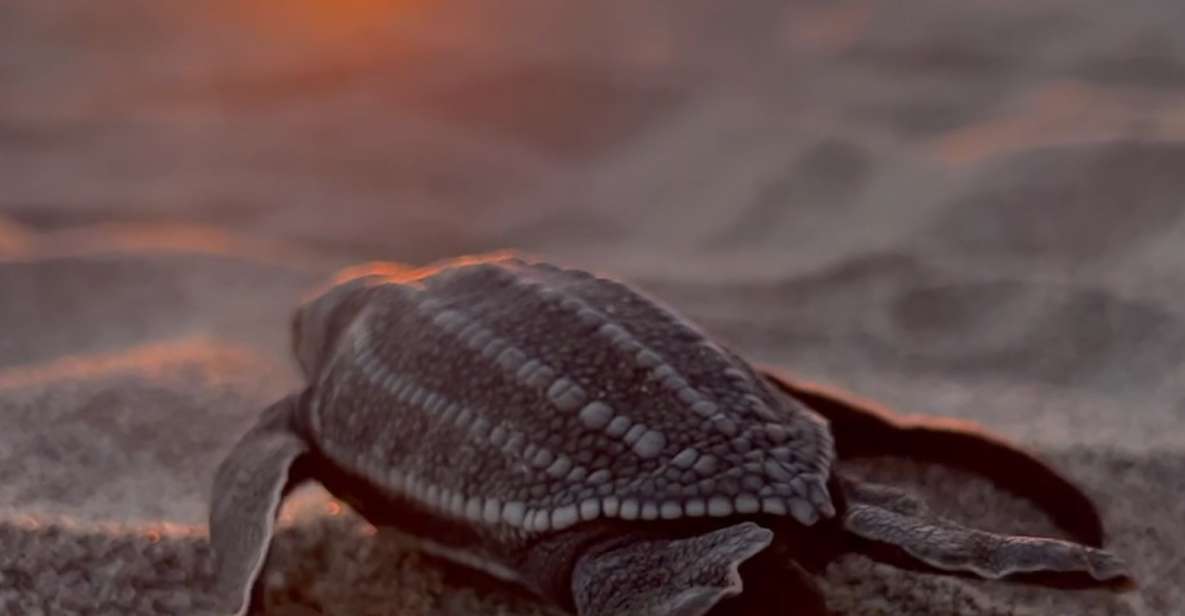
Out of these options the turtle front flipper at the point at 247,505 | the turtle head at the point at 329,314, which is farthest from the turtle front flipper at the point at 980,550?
the turtle head at the point at 329,314

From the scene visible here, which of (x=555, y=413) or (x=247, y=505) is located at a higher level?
(x=555, y=413)

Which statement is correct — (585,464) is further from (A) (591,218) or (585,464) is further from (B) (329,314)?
(A) (591,218)

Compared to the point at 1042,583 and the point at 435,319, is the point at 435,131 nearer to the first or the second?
the point at 435,319

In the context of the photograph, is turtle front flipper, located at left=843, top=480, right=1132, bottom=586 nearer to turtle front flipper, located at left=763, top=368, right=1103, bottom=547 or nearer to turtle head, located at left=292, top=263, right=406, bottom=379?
turtle front flipper, located at left=763, top=368, right=1103, bottom=547

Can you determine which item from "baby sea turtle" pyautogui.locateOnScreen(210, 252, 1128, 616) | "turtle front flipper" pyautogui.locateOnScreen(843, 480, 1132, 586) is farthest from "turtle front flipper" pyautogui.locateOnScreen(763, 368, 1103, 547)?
"turtle front flipper" pyautogui.locateOnScreen(843, 480, 1132, 586)

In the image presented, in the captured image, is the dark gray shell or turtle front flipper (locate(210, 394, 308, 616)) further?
turtle front flipper (locate(210, 394, 308, 616))

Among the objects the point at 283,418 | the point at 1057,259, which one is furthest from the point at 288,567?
the point at 1057,259

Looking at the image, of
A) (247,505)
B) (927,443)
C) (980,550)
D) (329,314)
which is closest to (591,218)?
(329,314)
